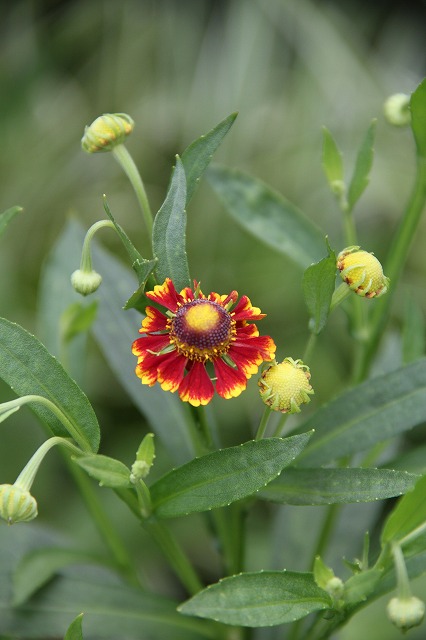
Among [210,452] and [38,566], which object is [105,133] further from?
[38,566]

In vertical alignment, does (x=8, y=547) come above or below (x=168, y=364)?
below

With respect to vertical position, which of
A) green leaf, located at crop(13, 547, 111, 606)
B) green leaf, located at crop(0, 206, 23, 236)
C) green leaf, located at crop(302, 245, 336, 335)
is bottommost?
green leaf, located at crop(13, 547, 111, 606)

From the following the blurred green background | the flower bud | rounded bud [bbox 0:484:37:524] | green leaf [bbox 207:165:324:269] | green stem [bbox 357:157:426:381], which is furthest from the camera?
the blurred green background

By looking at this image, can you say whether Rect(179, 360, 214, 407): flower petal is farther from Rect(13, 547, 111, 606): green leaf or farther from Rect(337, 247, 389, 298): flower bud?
Rect(13, 547, 111, 606): green leaf

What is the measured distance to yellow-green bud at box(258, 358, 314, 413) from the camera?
40.4 inches

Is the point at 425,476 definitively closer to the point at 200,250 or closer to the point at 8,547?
the point at 8,547

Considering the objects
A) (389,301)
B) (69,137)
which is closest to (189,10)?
(69,137)

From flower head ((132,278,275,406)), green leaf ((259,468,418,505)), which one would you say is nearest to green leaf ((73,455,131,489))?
flower head ((132,278,275,406))

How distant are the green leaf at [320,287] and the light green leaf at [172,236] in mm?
155

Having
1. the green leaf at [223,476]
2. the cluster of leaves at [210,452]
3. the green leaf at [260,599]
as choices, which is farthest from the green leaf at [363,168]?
the green leaf at [260,599]

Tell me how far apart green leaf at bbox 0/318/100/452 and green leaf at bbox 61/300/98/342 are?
0.33 meters

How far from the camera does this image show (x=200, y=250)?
2.67m

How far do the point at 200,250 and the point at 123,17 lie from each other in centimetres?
113

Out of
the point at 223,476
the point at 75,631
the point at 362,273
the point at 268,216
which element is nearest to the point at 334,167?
the point at 268,216
